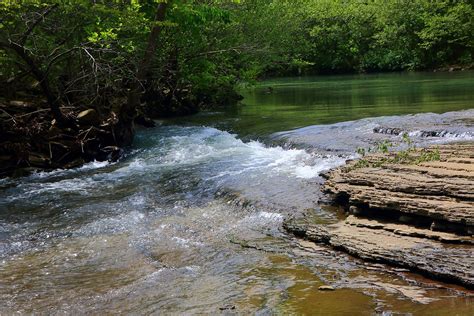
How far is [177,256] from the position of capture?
24.0 feet

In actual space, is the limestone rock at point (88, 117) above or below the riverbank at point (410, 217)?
above

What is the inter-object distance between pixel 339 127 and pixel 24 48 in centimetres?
940

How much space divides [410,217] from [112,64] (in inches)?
432

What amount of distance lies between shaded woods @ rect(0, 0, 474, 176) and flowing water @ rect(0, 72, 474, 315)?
1195 millimetres

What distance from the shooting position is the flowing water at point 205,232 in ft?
18.5

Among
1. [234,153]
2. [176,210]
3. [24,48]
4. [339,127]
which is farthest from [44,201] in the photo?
[339,127]

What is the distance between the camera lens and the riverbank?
5949mm

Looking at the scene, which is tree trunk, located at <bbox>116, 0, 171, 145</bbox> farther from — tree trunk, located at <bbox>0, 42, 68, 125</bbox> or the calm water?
the calm water

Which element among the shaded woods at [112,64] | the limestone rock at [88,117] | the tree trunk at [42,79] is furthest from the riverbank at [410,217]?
the limestone rock at [88,117]

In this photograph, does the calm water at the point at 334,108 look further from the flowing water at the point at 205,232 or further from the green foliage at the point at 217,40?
the green foliage at the point at 217,40

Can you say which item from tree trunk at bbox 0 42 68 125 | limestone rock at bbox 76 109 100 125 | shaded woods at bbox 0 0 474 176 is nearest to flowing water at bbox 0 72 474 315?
shaded woods at bbox 0 0 474 176

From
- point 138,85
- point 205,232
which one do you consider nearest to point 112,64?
point 138,85

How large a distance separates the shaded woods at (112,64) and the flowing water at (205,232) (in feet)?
3.92

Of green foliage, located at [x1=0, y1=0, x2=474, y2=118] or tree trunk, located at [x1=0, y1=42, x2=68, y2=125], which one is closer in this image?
tree trunk, located at [x1=0, y1=42, x2=68, y2=125]
